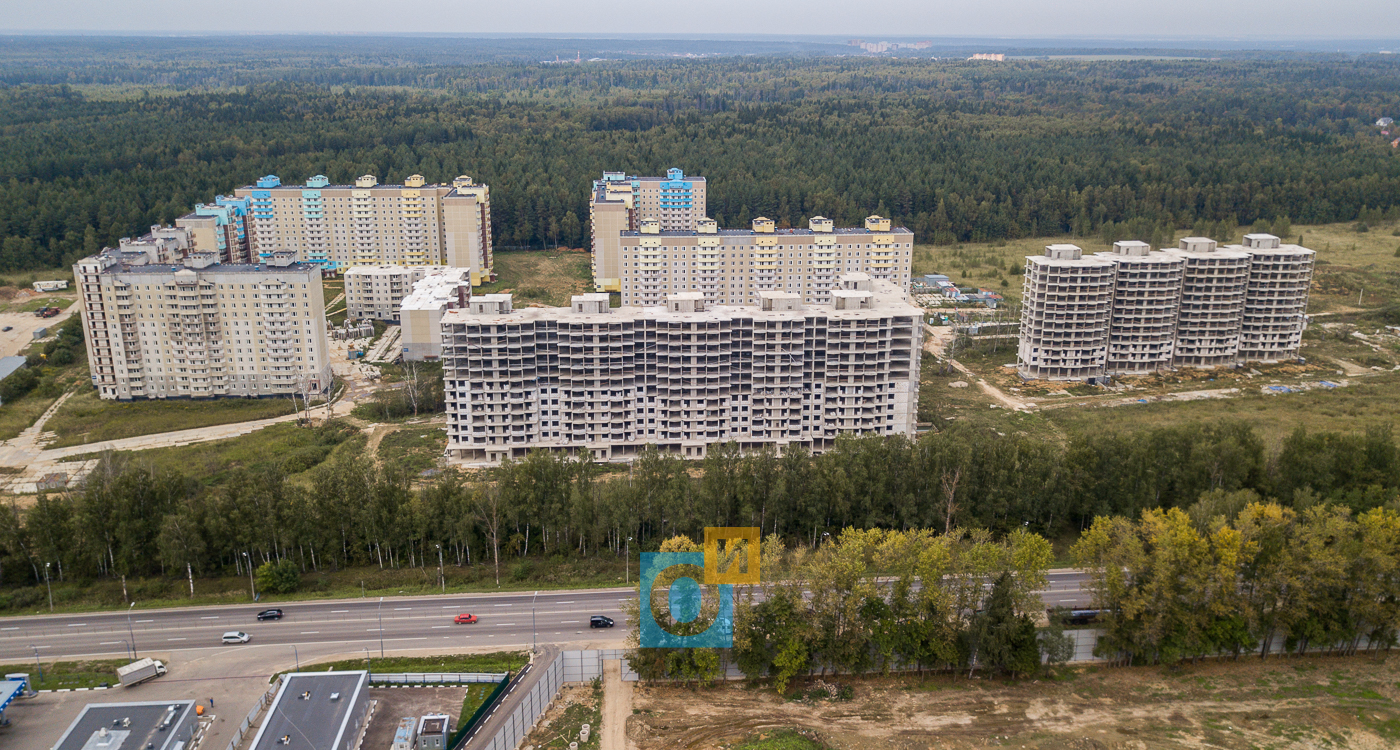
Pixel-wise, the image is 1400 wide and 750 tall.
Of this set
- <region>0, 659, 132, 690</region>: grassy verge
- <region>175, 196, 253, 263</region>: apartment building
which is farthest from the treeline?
<region>175, 196, 253, 263</region>: apartment building

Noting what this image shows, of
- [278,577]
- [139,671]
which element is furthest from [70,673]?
[278,577]

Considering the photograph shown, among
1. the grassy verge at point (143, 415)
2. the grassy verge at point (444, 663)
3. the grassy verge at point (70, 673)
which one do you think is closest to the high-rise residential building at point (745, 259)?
the grassy verge at point (143, 415)

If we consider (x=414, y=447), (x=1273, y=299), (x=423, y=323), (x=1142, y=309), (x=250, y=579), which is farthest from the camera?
(x=423, y=323)

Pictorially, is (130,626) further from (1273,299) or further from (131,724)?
(1273,299)

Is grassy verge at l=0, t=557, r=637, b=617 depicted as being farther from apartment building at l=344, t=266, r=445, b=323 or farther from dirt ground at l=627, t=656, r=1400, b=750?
A: apartment building at l=344, t=266, r=445, b=323

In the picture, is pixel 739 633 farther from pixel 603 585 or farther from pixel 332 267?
pixel 332 267

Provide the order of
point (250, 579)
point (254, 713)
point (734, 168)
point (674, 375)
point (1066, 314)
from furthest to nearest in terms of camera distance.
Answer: point (734, 168) < point (1066, 314) < point (674, 375) < point (250, 579) < point (254, 713)

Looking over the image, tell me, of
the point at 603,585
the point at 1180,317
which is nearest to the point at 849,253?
the point at 1180,317

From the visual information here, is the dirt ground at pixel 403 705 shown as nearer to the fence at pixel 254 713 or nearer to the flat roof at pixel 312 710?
the flat roof at pixel 312 710
